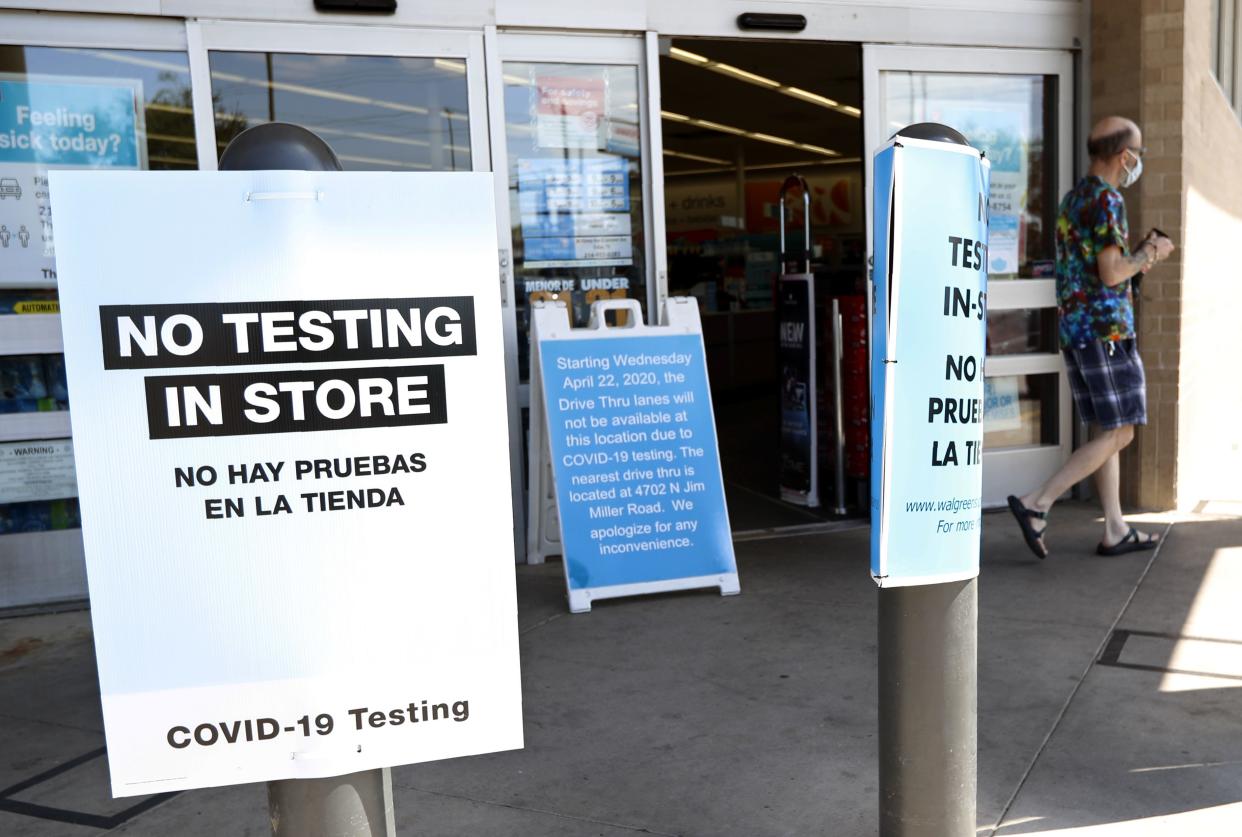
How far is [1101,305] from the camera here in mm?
4770

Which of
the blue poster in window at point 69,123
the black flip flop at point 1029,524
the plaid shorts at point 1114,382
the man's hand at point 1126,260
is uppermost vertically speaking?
the blue poster in window at point 69,123

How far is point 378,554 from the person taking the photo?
162 centimetres

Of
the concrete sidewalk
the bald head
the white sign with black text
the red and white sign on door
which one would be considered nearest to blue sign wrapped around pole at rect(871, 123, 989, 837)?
the concrete sidewalk

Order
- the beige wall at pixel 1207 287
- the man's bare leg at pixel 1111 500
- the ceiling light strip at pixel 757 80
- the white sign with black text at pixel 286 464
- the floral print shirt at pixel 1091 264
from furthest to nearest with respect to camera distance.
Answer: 1. the ceiling light strip at pixel 757 80
2. the beige wall at pixel 1207 287
3. the man's bare leg at pixel 1111 500
4. the floral print shirt at pixel 1091 264
5. the white sign with black text at pixel 286 464

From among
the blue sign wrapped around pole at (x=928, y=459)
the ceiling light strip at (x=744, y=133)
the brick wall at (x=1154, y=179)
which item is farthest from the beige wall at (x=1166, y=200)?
the ceiling light strip at (x=744, y=133)

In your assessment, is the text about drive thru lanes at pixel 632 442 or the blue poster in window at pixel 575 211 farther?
the blue poster in window at pixel 575 211

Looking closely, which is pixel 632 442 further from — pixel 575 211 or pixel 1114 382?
pixel 1114 382

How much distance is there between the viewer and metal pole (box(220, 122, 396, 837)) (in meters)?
1.57

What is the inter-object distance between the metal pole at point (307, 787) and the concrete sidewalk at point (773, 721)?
46.4 inches

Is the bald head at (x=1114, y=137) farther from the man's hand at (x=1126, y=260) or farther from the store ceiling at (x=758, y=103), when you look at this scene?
the store ceiling at (x=758, y=103)

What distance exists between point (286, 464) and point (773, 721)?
2.16 m

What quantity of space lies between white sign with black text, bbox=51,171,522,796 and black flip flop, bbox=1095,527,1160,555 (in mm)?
4100

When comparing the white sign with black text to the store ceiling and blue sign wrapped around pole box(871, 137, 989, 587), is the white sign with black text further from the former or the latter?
the store ceiling

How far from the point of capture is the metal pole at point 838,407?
6179 mm
